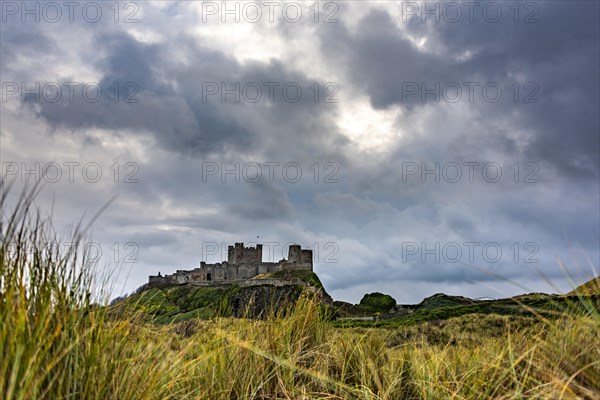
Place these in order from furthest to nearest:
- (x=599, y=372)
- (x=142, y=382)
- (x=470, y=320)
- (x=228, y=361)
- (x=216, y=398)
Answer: (x=470, y=320)
(x=228, y=361)
(x=216, y=398)
(x=599, y=372)
(x=142, y=382)

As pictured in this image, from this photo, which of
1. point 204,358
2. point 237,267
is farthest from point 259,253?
point 204,358

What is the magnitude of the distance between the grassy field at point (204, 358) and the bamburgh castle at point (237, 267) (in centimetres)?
6137

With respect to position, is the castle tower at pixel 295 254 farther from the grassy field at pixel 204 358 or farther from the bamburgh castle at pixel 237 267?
the grassy field at pixel 204 358

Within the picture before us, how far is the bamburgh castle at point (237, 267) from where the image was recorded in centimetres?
6812

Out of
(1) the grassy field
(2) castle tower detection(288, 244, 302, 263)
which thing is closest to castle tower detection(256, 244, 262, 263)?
(2) castle tower detection(288, 244, 302, 263)

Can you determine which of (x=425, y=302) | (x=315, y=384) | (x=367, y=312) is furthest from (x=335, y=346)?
(x=367, y=312)

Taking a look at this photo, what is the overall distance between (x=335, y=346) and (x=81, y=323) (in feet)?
10.3

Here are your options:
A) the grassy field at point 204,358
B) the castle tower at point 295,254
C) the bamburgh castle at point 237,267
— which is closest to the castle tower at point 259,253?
the bamburgh castle at point 237,267

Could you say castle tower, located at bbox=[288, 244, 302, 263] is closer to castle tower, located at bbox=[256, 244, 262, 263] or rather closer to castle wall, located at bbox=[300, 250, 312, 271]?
castle wall, located at bbox=[300, 250, 312, 271]

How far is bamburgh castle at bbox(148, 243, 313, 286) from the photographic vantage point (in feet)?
224

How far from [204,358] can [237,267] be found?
6912 centimetres

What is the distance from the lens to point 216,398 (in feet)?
13.8

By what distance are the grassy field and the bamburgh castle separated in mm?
61374

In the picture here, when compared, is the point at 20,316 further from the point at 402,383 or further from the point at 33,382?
the point at 402,383
